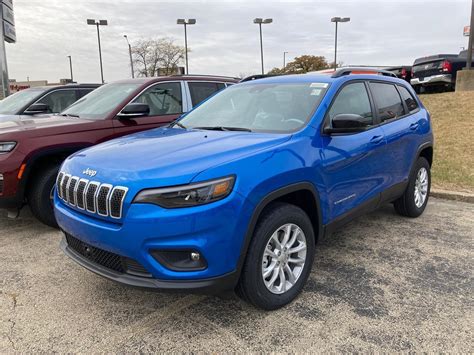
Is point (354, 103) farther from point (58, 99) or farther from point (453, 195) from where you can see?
point (58, 99)

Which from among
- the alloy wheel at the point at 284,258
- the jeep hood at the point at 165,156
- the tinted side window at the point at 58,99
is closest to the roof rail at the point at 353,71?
the jeep hood at the point at 165,156

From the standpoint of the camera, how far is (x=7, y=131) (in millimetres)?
4324

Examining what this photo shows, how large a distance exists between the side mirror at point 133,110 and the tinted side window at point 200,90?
1.25 m

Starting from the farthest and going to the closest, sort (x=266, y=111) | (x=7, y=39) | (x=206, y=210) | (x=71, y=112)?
(x=7, y=39), (x=71, y=112), (x=266, y=111), (x=206, y=210)

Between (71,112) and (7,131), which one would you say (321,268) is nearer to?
(7,131)

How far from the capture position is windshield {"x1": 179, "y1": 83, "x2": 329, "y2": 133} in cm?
335

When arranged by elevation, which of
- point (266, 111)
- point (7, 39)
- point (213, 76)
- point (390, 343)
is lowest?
point (390, 343)

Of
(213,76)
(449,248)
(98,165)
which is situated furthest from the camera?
(213,76)

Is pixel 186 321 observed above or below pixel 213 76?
below

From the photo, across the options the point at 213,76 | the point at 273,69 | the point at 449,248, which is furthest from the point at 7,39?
the point at 273,69

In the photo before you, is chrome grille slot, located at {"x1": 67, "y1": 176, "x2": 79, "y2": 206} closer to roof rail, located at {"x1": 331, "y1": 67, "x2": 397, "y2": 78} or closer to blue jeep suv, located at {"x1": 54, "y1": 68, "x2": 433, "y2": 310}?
blue jeep suv, located at {"x1": 54, "y1": 68, "x2": 433, "y2": 310}

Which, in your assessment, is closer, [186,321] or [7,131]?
[186,321]

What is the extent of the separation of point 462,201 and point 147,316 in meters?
4.87

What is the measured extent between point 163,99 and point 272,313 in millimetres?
3728
